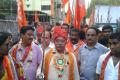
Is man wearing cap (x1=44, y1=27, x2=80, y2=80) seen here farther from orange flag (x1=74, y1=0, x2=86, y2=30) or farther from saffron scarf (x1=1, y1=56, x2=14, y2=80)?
orange flag (x1=74, y1=0, x2=86, y2=30)

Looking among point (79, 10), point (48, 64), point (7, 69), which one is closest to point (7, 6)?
point (79, 10)

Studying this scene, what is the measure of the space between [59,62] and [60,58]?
7cm

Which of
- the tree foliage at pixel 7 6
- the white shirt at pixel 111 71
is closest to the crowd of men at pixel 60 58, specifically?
the white shirt at pixel 111 71

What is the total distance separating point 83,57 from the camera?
7590mm

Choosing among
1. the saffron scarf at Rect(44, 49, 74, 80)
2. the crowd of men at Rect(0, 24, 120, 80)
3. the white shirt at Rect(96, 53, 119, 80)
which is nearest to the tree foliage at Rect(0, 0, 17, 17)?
the crowd of men at Rect(0, 24, 120, 80)

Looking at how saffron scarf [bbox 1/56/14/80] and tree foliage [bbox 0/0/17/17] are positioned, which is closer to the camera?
saffron scarf [bbox 1/56/14/80]

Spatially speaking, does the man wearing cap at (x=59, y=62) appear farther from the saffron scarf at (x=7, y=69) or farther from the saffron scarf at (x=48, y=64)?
the saffron scarf at (x=7, y=69)

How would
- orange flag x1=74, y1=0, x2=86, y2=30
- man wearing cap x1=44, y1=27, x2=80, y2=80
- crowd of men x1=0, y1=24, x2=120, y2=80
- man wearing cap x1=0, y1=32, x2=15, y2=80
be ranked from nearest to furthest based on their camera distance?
man wearing cap x1=0, y1=32, x2=15, y2=80 < crowd of men x1=0, y1=24, x2=120, y2=80 < man wearing cap x1=44, y1=27, x2=80, y2=80 < orange flag x1=74, y1=0, x2=86, y2=30

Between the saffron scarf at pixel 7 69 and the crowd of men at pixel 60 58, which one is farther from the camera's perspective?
the crowd of men at pixel 60 58

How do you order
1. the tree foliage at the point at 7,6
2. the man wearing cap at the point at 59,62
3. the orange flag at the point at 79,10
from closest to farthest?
the man wearing cap at the point at 59,62 → the orange flag at the point at 79,10 → the tree foliage at the point at 7,6

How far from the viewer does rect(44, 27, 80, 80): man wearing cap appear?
22.2 feet

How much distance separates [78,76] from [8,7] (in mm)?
43454

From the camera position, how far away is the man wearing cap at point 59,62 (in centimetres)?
677

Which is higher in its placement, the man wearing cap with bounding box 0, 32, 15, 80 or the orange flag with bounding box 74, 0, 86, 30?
the orange flag with bounding box 74, 0, 86, 30
